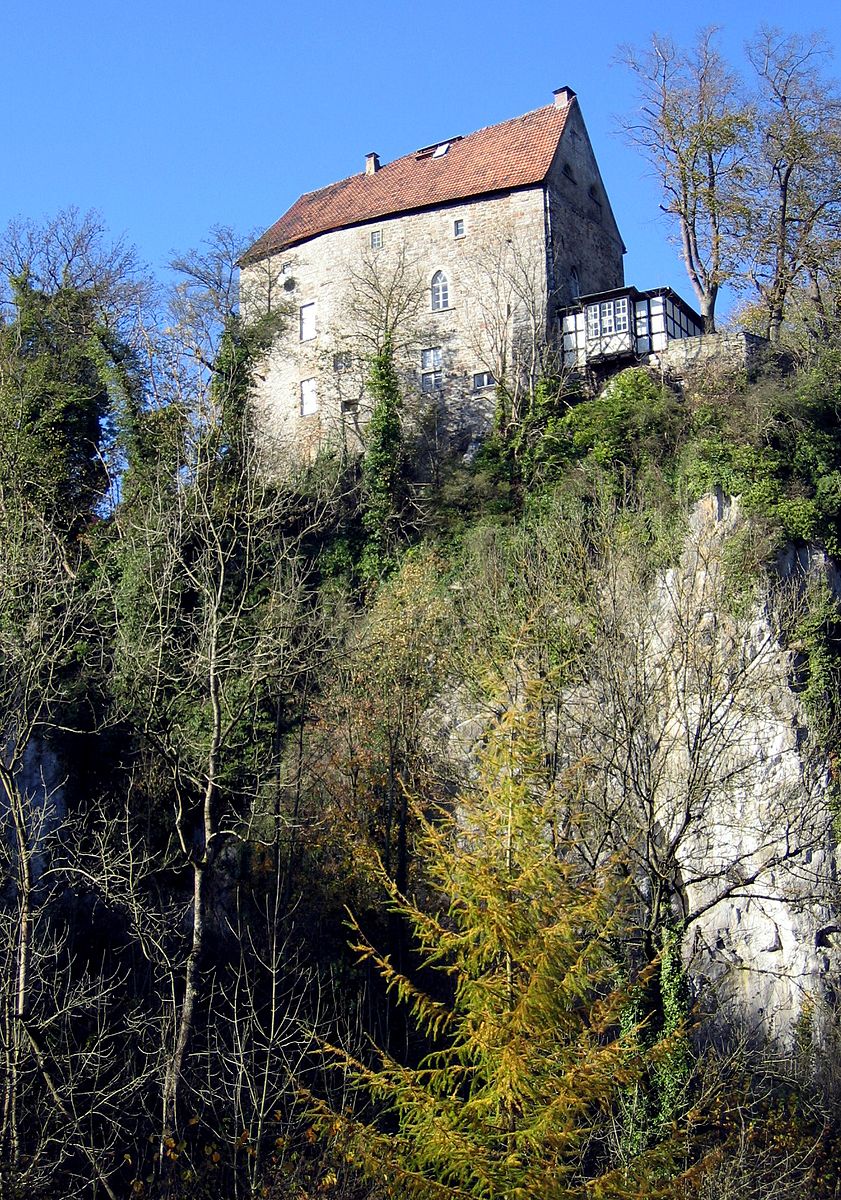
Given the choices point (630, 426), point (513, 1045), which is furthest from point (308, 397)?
point (513, 1045)

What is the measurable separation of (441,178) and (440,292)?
393cm

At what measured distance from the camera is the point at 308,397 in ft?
113

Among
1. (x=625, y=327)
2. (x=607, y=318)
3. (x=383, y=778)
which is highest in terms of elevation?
(x=607, y=318)

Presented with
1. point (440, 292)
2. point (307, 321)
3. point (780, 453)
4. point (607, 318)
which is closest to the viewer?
point (780, 453)

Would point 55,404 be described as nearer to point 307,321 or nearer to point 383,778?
point 307,321

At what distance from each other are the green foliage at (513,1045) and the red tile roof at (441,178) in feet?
82.9

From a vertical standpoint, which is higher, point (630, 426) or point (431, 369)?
point (431, 369)

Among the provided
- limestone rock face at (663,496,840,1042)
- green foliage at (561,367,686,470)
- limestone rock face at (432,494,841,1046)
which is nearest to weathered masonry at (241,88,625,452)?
green foliage at (561,367,686,470)

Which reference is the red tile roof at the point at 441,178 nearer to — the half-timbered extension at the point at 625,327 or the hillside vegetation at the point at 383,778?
the half-timbered extension at the point at 625,327

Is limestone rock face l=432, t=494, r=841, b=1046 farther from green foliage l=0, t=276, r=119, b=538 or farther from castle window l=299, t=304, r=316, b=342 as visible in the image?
castle window l=299, t=304, r=316, b=342

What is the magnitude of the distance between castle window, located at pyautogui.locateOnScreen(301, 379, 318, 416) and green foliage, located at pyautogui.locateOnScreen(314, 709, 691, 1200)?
78.4ft

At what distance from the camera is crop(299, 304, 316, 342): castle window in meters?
35.1

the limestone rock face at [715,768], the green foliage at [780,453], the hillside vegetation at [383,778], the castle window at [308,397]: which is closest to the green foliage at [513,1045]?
the hillside vegetation at [383,778]

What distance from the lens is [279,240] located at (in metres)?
37.0
